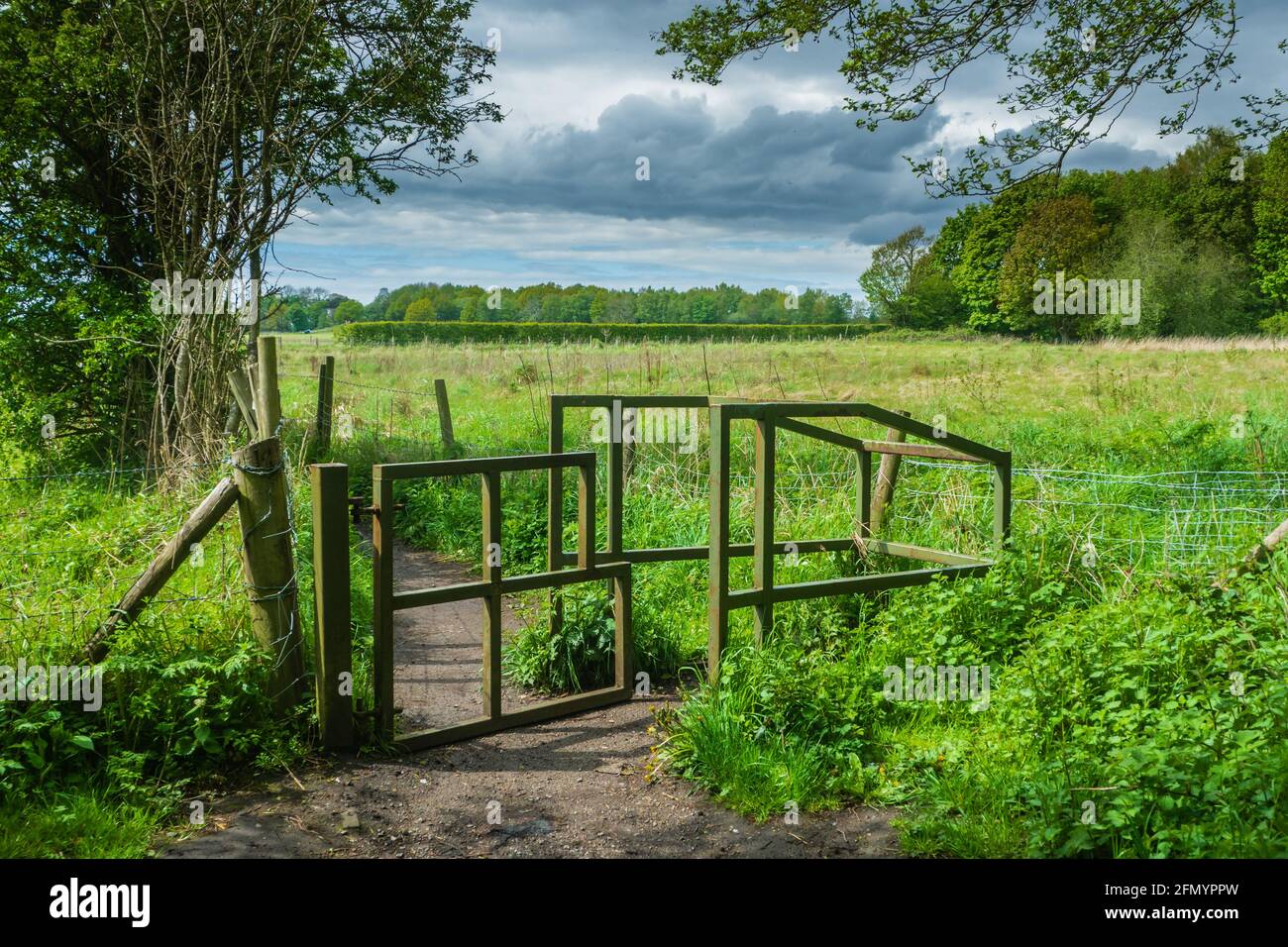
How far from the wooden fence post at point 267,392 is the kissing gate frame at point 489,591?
0.78 m

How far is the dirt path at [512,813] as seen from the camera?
4.21m

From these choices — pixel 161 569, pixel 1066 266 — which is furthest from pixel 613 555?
pixel 1066 266

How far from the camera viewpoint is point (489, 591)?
18.1 feet

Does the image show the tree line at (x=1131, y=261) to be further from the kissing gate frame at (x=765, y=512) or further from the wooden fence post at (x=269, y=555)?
the wooden fence post at (x=269, y=555)

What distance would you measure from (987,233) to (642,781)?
2110 inches

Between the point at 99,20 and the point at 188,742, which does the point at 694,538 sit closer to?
the point at 188,742

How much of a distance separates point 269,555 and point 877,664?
3.43 m

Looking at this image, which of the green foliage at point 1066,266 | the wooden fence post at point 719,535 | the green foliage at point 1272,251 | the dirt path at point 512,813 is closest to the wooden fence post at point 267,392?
the dirt path at point 512,813

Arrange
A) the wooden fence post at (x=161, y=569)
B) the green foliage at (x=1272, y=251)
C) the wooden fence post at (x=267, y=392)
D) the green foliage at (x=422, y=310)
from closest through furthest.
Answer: the wooden fence post at (x=161, y=569) → the wooden fence post at (x=267, y=392) → the green foliage at (x=1272, y=251) → the green foliage at (x=422, y=310)

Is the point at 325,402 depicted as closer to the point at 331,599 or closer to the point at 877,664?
the point at 331,599

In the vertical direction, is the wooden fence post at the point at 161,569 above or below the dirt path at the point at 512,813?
above

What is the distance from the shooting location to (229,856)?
3986mm

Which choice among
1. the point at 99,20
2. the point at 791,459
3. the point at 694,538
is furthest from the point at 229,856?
the point at 99,20

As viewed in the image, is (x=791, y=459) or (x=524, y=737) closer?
(x=524, y=737)
